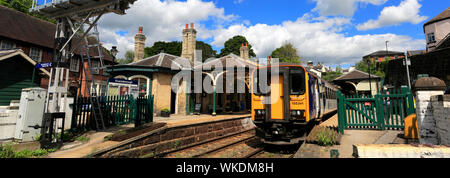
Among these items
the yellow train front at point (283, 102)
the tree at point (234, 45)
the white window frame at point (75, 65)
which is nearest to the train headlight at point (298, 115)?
the yellow train front at point (283, 102)

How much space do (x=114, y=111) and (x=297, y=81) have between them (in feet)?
24.3

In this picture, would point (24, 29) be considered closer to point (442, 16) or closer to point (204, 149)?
point (204, 149)

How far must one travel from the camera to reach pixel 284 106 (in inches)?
261

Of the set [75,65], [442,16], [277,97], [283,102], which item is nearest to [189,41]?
[75,65]

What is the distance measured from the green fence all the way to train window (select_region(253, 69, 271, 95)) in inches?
202

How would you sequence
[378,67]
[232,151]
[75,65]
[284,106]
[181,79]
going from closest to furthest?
1. [284,106]
2. [232,151]
3. [181,79]
4. [75,65]
5. [378,67]

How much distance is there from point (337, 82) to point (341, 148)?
23.4 metres

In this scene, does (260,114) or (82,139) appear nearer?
(82,139)

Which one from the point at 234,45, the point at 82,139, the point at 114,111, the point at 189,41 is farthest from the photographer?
the point at 234,45

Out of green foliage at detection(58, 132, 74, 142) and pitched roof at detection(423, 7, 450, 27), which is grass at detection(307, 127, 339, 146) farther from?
pitched roof at detection(423, 7, 450, 27)

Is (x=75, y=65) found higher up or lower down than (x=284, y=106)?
higher up

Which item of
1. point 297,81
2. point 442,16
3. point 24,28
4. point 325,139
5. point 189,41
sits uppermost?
point 442,16
